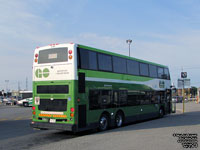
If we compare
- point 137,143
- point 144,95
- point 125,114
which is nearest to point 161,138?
point 137,143

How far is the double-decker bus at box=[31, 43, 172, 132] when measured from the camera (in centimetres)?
1076

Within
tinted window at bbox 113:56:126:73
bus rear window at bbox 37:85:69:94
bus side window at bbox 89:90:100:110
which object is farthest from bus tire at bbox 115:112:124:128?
bus rear window at bbox 37:85:69:94

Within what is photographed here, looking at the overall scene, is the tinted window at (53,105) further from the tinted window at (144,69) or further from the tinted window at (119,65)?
the tinted window at (144,69)

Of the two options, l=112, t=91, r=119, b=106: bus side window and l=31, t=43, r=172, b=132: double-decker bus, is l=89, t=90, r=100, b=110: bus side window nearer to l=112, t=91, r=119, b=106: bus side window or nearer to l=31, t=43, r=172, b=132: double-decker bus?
l=31, t=43, r=172, b=132: double-decker bus

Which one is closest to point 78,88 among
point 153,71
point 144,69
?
point 144,69

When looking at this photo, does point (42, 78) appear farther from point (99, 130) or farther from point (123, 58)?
point (123, 58)

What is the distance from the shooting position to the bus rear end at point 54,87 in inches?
421

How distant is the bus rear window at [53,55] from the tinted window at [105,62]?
211cm

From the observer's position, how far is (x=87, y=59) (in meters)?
11.5

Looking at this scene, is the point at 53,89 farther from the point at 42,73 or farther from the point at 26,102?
the point at 26,102

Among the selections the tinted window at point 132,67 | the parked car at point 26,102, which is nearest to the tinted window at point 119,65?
the tinted window at point 132,67

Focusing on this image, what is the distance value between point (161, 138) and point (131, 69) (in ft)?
21.6

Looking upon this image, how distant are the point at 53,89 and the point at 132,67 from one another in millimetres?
6187

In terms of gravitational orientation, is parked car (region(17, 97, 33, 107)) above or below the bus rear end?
below
